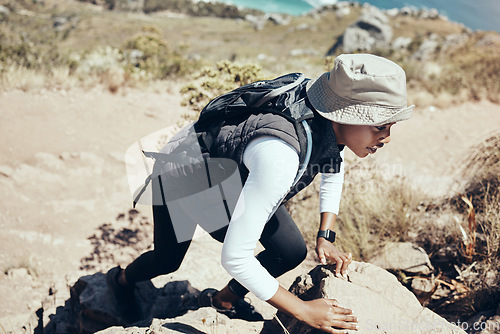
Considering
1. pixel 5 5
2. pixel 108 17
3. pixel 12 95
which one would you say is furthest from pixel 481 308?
pixel 5 5

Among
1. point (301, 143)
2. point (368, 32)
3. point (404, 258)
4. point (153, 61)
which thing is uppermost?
point (301, 143)

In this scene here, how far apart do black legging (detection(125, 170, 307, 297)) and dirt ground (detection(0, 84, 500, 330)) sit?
2.55 feet

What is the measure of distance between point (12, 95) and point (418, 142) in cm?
738

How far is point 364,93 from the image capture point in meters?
1.46

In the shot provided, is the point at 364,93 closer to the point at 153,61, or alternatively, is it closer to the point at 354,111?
the point at 354,111

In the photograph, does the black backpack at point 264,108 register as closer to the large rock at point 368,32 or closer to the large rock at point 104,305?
the large rock at point 104,305

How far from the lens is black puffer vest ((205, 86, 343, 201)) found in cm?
142

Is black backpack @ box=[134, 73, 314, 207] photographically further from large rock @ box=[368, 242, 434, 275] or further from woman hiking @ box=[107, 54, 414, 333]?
large rock @ box=[368, 242, 434, 275]

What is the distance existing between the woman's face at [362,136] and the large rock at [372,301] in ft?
2.62

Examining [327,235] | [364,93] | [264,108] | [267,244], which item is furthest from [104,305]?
[364,93]

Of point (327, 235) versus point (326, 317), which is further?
point (327, 235)

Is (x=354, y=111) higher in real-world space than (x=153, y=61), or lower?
higher

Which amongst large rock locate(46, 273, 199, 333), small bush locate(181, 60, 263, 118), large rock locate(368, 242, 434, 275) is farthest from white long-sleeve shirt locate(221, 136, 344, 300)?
small bush locate(181, 60, 263, 118)

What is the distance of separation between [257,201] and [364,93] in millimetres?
623
